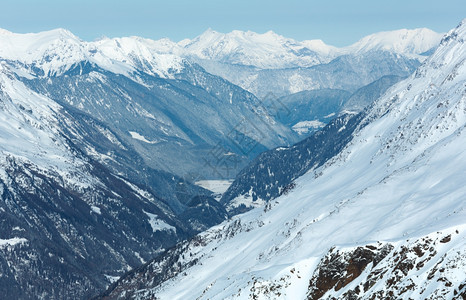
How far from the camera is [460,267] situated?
10731 cm

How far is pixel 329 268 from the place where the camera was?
5531 inches

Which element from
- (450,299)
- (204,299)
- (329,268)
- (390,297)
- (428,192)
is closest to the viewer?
(450,299)

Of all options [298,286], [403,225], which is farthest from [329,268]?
[403,225]

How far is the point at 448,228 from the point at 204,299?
7376 centimetres

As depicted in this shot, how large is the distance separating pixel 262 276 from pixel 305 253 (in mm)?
33523

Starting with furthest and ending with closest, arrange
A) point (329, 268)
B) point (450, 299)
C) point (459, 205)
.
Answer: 1. point (459, 205)
2. point (329, 268)
3. point (450, 299)

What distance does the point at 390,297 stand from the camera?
116 meters

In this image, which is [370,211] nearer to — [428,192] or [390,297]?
[428,192]

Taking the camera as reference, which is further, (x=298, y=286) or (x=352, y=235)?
(x=352, y=235)

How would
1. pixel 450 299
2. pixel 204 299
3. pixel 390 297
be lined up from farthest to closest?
pixel 204 299 < pixel 390 297 < pixel 450 299

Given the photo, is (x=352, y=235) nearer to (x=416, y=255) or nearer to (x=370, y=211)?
(x=370, y=211)

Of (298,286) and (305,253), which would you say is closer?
(298,286)

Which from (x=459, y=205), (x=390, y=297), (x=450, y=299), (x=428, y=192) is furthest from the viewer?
(x=428, y=192)

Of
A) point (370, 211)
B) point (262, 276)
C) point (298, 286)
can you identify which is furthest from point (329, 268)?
point (370, 211)
